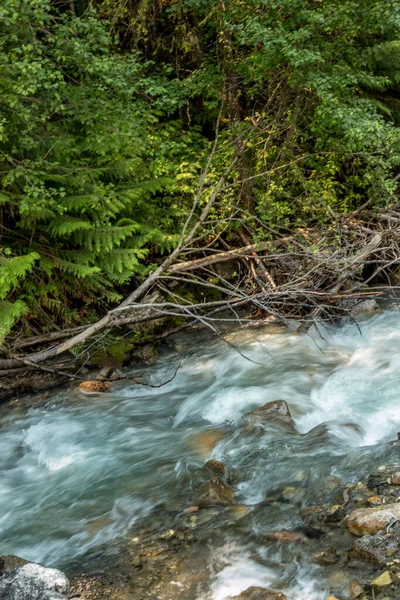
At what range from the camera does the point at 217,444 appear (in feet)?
19.5

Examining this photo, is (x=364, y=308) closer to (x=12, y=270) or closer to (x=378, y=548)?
(x=12, y=270)

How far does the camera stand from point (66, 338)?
27.0ft

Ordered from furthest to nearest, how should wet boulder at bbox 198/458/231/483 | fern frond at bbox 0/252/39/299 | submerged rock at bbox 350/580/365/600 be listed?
fern frond at bbox 0/252/39/299 → wet boulder at bbox 198/458/231/483 → submerged rock at bbox 350/580/365/600

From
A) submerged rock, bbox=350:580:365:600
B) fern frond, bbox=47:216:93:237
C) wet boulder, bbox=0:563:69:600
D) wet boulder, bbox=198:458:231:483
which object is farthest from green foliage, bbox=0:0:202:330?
submerged rock, bbox=350:580:365:600

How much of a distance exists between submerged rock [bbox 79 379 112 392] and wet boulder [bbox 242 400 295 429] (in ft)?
7.92

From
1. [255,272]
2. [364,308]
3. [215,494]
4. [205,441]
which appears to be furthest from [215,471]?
[364,308]

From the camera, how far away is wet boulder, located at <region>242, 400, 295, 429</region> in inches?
239

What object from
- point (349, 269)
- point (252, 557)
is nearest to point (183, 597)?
point (252, 557)

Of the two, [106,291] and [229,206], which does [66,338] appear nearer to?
[106,291]

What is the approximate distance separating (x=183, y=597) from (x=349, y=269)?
604cm

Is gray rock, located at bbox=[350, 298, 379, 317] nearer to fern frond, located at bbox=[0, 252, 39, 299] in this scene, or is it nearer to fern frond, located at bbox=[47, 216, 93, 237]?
fern frond, located at bbox=[47, 216, 93, 237]

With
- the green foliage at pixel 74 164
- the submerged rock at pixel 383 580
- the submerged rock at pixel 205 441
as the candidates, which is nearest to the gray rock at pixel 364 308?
the green foliage at pixel 74 164

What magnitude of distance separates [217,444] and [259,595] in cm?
230

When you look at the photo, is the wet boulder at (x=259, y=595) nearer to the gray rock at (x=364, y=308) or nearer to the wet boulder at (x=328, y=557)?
the wet boulder at (x=328, y=557)
